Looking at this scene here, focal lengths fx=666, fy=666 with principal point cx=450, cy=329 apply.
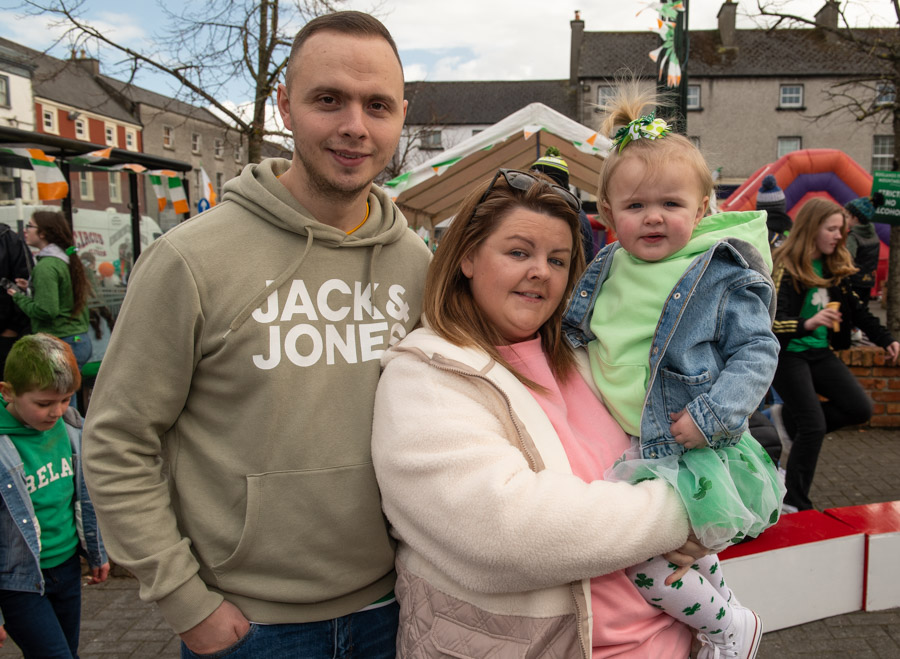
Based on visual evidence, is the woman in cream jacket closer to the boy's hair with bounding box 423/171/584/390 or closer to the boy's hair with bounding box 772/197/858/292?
the boy's hair with bounding box 423/171/584/390

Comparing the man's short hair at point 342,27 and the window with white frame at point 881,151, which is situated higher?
the window with white frame at point 881,151

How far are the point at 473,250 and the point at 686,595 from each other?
1047 millimetres

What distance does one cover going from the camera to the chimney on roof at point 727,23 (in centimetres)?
3791

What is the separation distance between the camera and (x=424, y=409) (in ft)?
4.99

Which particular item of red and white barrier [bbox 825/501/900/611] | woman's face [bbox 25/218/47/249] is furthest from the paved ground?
woman's face [bbox 25/218/47/249]

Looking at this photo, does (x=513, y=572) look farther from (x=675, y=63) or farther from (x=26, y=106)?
(x=26, y=106)

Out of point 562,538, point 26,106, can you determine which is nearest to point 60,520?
point 562,538

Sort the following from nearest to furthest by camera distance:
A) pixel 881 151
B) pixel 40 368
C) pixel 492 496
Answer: pixel 492 496 < pixel 40 368 < pixel 881 151

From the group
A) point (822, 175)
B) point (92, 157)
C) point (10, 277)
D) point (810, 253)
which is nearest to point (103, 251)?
point (92, 157)

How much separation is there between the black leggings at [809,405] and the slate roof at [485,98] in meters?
44.5

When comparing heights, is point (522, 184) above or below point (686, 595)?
above

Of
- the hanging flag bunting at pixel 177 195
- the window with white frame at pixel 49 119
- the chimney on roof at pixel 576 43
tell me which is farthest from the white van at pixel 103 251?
the chimney on roof at pixel 576 43

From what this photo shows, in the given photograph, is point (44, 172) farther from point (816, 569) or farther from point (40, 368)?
point (816, 569)

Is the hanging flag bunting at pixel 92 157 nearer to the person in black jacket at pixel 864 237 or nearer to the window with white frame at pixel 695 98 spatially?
the person in black jacket at pixel 864 237
